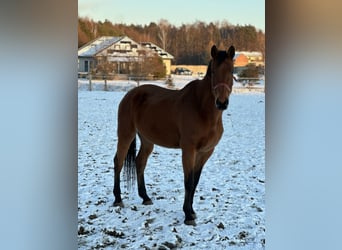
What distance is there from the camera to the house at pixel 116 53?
251cm

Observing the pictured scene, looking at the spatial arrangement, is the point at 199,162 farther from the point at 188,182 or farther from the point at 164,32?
the point at 164,32

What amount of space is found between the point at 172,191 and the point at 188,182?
0.18 meters

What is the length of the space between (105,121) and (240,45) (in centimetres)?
96

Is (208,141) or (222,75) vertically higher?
(222,75)

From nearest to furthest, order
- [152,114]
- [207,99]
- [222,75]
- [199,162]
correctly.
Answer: [222,75] → [207,99] → [199,162] → [152,114]

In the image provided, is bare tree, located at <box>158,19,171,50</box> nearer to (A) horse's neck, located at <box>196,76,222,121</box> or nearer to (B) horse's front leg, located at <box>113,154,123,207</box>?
(A) horse's neck, located at <box>196,76,222,121</box>

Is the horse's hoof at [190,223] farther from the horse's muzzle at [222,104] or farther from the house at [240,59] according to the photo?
the house at [240,59]

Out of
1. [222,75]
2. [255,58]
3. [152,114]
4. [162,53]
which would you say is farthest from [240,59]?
[152,114]

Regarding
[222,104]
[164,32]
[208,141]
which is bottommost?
[208,141]

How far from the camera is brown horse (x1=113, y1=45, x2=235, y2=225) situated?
2.17m

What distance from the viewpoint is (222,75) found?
2137 mm
